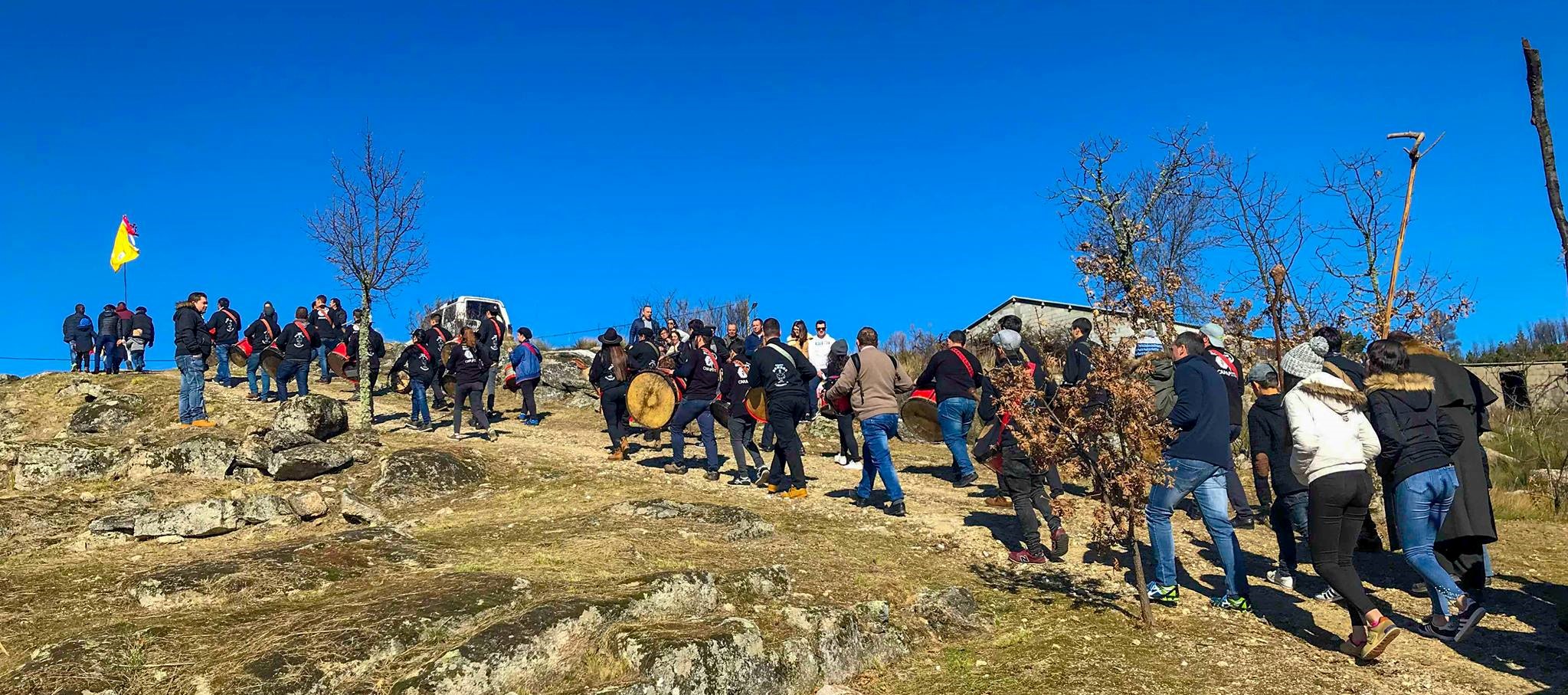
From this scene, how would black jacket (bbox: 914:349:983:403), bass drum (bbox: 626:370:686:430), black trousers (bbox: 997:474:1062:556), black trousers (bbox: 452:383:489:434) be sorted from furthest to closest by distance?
black trousers (bbox: 452:383:489:434)
bass drum (bbox: 626:370:686:430)
black jacket (bbox: 914:349:983:403)
black trousers (bbox: 997:474:1062:556)

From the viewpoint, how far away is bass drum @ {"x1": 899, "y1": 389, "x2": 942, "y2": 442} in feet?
31.7

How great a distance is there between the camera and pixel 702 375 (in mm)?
10734

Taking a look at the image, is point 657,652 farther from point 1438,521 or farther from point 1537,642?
point 1537,642

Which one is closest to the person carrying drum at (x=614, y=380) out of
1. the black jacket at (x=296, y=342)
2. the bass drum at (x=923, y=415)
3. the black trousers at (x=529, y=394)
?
the black trousers at (x=529, y=394)

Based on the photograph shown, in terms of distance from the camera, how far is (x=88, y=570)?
6.99 meters

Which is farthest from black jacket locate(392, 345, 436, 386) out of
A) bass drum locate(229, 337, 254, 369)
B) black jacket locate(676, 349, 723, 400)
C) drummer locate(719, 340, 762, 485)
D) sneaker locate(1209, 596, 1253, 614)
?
sneaker locate(1209, 596, 1253, 614)

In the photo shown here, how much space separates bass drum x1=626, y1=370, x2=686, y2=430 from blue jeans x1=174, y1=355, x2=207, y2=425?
23.0 ft

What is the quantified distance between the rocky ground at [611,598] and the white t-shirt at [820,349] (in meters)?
4.27

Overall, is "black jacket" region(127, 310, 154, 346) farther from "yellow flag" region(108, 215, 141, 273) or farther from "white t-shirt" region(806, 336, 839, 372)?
"white t-shirt" region(806, 336, 839, 372)

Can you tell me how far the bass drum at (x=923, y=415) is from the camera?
9.66 metres

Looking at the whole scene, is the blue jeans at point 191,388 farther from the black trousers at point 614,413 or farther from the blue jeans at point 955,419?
the blue jeans at point 955,419

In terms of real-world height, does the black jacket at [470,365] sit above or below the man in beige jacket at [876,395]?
above

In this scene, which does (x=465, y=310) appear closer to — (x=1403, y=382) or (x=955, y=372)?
(x=955, y=372)

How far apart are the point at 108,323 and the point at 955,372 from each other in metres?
20.2
